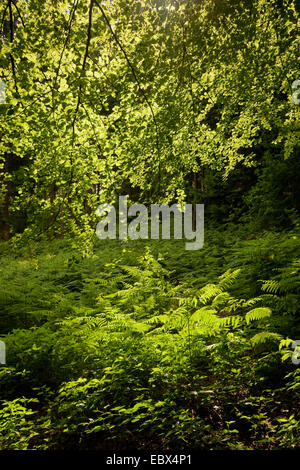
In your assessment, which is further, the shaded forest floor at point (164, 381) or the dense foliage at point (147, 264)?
the dense foliage at point (147, 264)

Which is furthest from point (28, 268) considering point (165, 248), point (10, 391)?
point (10, 391)

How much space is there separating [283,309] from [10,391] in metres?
3.71

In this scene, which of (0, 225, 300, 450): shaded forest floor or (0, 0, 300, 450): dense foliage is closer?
(0, 225, 300, 450): shaded forest floor

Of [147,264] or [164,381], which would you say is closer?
[164,381]

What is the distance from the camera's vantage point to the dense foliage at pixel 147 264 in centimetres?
301

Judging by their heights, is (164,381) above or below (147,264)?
below

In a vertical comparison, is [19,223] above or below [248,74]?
below

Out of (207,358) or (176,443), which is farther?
(207,358)

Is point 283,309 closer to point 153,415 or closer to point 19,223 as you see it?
point 153,415

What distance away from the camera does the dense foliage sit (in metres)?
3.01

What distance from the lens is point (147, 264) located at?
313 inches

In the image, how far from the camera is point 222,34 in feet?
17.8

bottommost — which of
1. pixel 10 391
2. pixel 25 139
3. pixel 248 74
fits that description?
pixel 10 391

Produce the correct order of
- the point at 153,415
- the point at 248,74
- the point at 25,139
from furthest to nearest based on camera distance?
the point at 248,74
the point at 25,139
the point at 153,415
